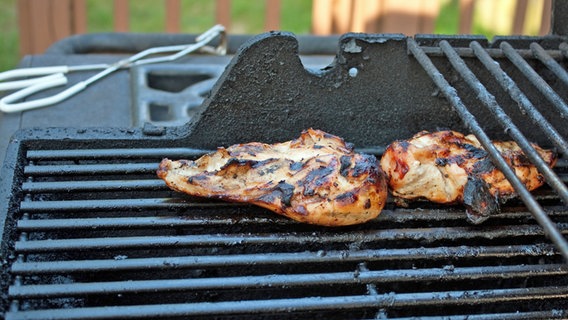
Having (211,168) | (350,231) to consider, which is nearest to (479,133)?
(350,231)

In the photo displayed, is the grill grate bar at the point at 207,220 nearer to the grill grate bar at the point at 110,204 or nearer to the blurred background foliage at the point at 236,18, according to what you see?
the grill grate bar at the point at 110,204

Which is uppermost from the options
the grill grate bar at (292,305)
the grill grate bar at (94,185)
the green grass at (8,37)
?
the grill grate bar at (94,185)

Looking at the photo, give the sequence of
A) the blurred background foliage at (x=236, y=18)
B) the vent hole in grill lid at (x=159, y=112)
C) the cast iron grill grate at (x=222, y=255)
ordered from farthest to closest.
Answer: the blurred background foliage at (x=236, y=18) < the vent hole in grill lid at (x=159, y=112) < the cast iron grill grate at (x=222, y=255)

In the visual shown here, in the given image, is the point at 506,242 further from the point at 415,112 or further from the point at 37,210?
the point at 37,210

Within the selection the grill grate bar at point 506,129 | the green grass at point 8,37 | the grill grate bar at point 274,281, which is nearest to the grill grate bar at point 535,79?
the grill grate bar at point 506,129

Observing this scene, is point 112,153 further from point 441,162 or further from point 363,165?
point 441,162

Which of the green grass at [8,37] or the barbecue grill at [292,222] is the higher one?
the barbecue grill at [292,222]
